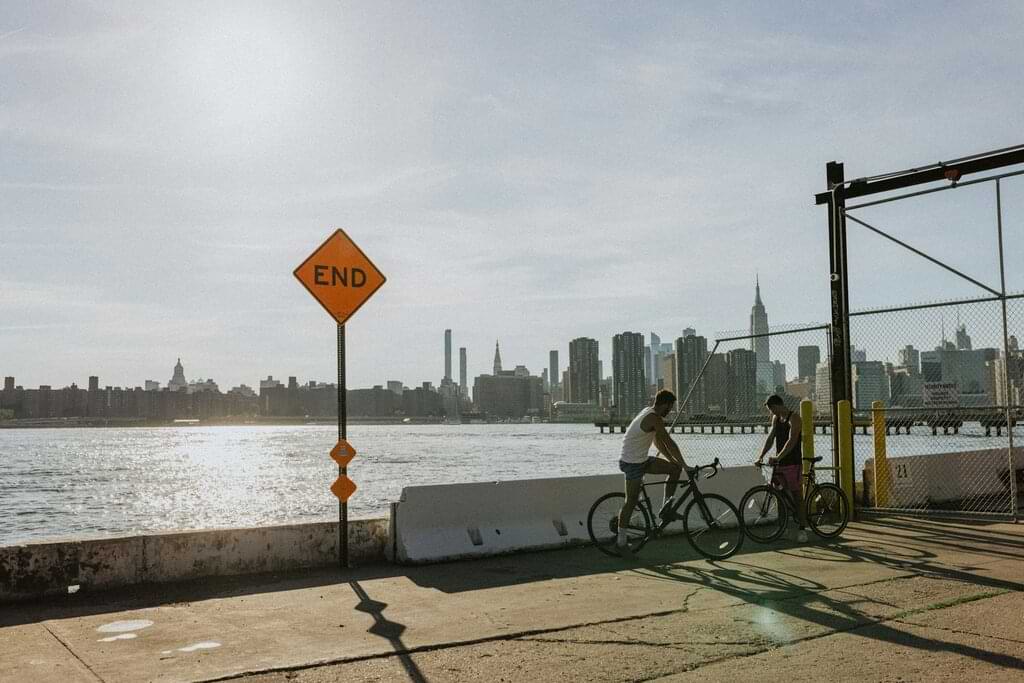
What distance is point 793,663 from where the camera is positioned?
573cm

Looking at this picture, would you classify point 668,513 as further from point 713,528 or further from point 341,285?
point 341,285

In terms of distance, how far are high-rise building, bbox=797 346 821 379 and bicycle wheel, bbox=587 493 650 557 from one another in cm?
516

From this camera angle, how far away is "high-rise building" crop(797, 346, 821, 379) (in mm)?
14086

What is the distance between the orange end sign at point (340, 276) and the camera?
9.66m

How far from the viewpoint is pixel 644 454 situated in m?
10.0

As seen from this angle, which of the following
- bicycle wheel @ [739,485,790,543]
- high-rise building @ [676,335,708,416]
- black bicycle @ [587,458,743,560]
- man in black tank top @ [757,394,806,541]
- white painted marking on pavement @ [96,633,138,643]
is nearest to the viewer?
white painted marking on pavement @ [96,633,138,643]

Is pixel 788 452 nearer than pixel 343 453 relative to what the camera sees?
No

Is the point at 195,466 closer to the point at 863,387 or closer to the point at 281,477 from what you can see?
the point at 281,477

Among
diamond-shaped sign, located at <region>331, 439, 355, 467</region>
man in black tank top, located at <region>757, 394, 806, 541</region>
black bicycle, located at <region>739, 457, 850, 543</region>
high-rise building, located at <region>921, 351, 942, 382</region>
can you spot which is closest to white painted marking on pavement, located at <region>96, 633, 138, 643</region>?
diamond-shaped sign, located at <region>331, 439, 355, 467</region>

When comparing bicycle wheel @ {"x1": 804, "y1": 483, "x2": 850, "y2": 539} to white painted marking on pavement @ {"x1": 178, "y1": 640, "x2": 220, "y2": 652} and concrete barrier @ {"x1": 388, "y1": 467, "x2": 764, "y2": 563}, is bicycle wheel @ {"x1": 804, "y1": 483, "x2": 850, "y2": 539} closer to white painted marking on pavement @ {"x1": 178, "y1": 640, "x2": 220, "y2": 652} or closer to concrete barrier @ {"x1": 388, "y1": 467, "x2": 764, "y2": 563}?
concrete barrier @ {"x1": 388, "y1": 467, "x2": 764, "y2": 563}

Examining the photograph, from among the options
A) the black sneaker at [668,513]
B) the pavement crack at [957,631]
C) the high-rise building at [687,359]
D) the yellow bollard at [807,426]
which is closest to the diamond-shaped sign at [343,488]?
the black sneaker at [668,513]

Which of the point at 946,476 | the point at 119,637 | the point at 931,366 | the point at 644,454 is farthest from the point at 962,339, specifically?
the point at 119,637

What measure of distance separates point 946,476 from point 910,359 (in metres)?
2.94

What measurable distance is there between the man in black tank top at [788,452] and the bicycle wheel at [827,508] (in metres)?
0.23
